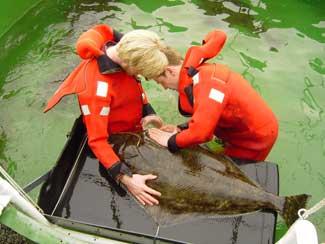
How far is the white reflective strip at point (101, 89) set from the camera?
3.26 meters

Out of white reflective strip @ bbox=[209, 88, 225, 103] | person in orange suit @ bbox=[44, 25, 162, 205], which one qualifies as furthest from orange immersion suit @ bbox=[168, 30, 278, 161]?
person in orange suit @ bbox=[44, 25, 162, 205]

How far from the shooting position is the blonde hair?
3.09 metres

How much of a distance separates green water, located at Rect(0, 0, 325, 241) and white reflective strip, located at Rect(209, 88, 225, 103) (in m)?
1.61

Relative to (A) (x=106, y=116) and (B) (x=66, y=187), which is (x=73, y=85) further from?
(B) (x=66, y=187)

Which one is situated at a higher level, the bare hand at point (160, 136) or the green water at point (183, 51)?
the bare hand at point (160, 136)

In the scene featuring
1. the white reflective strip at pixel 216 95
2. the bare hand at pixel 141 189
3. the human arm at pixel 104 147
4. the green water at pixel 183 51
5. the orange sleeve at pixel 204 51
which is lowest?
the green water at pixel 183 51

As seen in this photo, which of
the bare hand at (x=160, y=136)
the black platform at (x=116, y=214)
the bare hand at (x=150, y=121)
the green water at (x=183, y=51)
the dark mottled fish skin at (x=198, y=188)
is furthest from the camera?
the green water at (x=183, y=51)

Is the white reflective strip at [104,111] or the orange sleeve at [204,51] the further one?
the orange sleeve at [204,51]

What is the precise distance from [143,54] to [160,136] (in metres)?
0.68

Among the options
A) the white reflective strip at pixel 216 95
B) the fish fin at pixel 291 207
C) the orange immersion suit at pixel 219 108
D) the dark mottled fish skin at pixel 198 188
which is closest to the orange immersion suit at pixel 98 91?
the dark mottled fish skin at pixel 198 188

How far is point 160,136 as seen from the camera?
3414 millimetres

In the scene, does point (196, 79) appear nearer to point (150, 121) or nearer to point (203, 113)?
point (203, 113)

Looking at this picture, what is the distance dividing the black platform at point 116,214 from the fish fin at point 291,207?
89 mm

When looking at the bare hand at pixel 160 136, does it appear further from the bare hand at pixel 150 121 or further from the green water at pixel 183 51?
the green water at pixel 183 51
